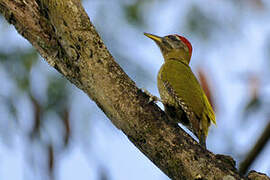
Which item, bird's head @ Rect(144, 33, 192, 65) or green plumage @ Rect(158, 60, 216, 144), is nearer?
green plumage @ Rect(158, 60, 216, 144)

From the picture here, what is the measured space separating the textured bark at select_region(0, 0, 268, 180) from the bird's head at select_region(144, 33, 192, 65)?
2.55m

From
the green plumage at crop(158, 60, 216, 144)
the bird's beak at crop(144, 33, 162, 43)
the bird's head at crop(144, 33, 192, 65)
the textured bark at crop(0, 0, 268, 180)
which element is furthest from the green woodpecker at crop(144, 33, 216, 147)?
the textured bark at crop(0, 0, 268, 180)

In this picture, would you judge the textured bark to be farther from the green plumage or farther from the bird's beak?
the bird's beak

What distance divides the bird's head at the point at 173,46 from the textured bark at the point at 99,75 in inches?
101

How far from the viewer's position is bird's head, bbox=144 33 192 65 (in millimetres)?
5863

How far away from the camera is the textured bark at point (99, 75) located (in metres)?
3.03

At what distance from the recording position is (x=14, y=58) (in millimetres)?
4875

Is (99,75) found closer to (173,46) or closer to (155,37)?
(155,37)

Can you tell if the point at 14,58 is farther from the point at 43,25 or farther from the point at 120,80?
the point at 120,80

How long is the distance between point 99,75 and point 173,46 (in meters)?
2.76

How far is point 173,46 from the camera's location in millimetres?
5887

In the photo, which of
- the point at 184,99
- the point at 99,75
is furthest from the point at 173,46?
the point at 99,75

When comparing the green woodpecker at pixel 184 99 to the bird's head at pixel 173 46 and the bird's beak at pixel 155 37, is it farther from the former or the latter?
the bird's head at pixel 173 46

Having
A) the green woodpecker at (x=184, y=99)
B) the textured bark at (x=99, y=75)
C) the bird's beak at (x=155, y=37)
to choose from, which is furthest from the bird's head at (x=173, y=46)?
the textured bark at (x=99, y=75)
